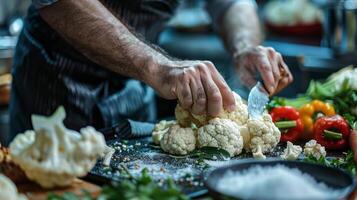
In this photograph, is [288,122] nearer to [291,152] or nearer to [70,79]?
[291,152]

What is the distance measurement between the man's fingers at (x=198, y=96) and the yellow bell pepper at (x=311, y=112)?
0.49m

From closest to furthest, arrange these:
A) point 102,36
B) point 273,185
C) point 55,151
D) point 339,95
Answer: point 273,185 → point 55,151 → point 102,36 → point 339,95

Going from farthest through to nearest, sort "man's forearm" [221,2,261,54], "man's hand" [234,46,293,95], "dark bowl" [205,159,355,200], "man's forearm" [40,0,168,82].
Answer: "man's forearm" [221,2,261,54] → "man's hand" [234,46,293,95] → "man's forearm" [40,0,168,82] → "dark bowl" [205,159,355,200]

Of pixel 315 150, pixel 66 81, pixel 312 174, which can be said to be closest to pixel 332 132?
pixel 315 150

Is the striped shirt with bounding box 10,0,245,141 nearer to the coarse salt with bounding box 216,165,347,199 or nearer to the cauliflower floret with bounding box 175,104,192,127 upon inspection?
the cauliflower floret with bounding box 175,104,192,127

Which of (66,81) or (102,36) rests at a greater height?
(102,36)

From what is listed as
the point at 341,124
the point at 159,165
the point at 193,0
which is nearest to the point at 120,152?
the point at 159,165

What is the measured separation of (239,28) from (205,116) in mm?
943

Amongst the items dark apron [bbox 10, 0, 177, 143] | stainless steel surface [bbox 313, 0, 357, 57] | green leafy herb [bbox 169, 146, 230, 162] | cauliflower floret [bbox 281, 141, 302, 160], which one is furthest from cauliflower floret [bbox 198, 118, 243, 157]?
stainless steel surface [bbox 313, 0, 357, 57]

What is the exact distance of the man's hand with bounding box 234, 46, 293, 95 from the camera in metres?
2.27

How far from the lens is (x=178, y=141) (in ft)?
6.32

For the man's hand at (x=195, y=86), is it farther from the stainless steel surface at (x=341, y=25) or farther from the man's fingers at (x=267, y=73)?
the stainless steel surface at (x=341, y=25)

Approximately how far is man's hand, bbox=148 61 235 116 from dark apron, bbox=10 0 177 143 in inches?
21.4

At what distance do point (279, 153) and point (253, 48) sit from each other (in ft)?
1.82
